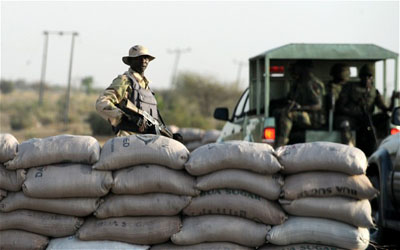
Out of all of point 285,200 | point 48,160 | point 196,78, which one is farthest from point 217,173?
point 196,78

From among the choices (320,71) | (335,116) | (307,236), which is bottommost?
(307,236)

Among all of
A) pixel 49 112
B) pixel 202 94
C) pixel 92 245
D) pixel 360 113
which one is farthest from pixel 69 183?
pixel 202 94

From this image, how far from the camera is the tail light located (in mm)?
10328

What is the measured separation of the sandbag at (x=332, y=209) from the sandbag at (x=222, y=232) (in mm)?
261

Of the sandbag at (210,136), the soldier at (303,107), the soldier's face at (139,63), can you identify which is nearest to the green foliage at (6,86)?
the sandbag at (210,136)

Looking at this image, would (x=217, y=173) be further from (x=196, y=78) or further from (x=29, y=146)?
(x=196, y=78)

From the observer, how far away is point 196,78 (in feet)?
238

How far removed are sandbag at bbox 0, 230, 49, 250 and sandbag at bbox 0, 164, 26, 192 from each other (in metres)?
0.37

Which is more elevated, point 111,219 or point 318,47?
point 318,47

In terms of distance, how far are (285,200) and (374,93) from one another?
5289mm

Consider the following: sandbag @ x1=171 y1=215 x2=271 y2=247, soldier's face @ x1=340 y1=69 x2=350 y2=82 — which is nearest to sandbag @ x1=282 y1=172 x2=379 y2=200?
sandbag @ x1=171 y1=215 x2=271 y2=247

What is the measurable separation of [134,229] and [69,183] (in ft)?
2.02

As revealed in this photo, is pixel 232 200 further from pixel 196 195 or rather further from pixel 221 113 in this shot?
pixel 221 113

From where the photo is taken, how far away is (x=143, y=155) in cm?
620
